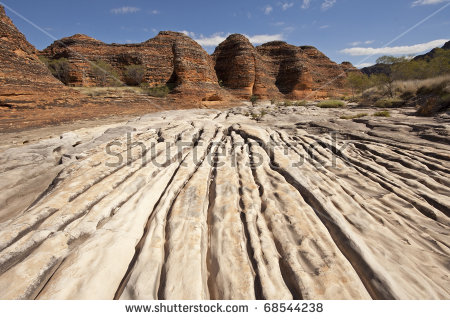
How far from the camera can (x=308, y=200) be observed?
10.6 feet

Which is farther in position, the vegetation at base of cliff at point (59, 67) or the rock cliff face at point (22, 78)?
the vegetation at base of cliff at point (59, 67)

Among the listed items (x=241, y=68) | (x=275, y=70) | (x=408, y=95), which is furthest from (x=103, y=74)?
(x=408, y=95)

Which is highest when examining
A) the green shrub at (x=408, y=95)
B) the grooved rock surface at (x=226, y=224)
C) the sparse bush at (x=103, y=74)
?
the sparse bush at (x=103, y=74)

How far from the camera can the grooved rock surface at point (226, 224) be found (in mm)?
1893

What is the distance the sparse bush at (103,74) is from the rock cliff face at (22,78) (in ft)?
43.9

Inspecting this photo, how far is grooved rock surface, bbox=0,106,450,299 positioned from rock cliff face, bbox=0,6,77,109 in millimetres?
11366

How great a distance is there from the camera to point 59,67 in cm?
2852

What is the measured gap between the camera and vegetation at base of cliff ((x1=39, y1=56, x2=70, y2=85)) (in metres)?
28.4

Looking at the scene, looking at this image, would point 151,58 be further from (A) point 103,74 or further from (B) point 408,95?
(B) point 408,95

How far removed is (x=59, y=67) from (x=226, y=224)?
122 feet

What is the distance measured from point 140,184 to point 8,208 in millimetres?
2346

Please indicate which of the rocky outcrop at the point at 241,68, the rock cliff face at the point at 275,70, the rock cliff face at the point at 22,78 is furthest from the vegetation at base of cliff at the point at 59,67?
the rock cliff face at the point at 275,70

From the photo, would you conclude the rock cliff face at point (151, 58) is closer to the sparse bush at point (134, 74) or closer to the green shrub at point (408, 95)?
the sparse bush at point (134, 74)
